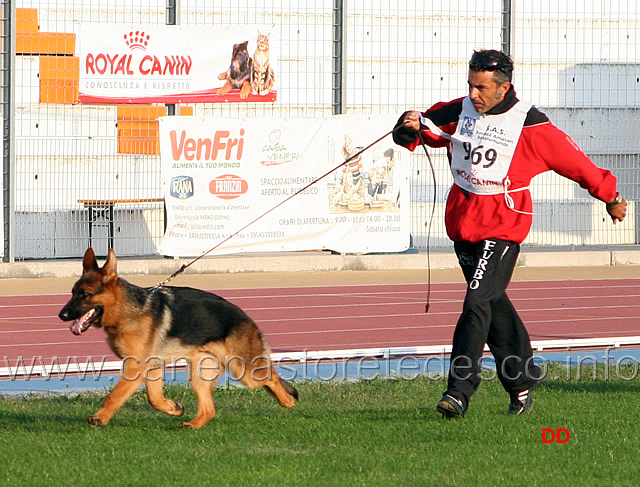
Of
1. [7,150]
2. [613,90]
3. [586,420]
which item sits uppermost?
[613,90]

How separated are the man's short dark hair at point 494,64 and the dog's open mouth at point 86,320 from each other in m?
2.63

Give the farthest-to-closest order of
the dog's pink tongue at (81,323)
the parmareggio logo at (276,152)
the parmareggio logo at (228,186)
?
the parmareggio logo at (276,152) → the parmareggio logo at (228,186) → the dog's pink tongue at (81,323)

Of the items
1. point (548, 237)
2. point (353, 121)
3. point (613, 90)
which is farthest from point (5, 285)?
point (613, 90)

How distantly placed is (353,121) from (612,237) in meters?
5.54

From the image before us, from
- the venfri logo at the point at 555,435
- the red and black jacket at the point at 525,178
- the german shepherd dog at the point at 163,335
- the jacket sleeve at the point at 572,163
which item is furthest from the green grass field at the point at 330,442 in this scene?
the jacket sleeve at the point at 572,163

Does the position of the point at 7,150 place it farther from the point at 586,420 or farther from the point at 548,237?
the point at 586,420

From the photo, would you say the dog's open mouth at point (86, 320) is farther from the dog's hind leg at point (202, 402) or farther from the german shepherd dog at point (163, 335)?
the dog's hind leg at point (202, 402)

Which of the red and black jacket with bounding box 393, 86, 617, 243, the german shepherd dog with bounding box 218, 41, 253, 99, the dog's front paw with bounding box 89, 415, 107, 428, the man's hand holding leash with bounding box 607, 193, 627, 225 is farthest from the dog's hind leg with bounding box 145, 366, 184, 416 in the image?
the german shepherd dog with bounding box 218, 41, 253, 99

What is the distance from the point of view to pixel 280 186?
17.5 meters

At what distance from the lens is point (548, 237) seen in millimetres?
19953

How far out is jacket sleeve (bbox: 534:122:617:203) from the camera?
667 cm

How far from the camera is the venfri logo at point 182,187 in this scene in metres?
17.0

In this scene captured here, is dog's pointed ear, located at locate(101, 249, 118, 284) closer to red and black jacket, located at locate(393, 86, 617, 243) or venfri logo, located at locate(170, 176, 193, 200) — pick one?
red and black jacket, located at locate(393, 86, 617, 243)

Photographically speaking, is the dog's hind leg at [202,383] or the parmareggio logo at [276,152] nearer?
the dog's hind leg at [202,383]
